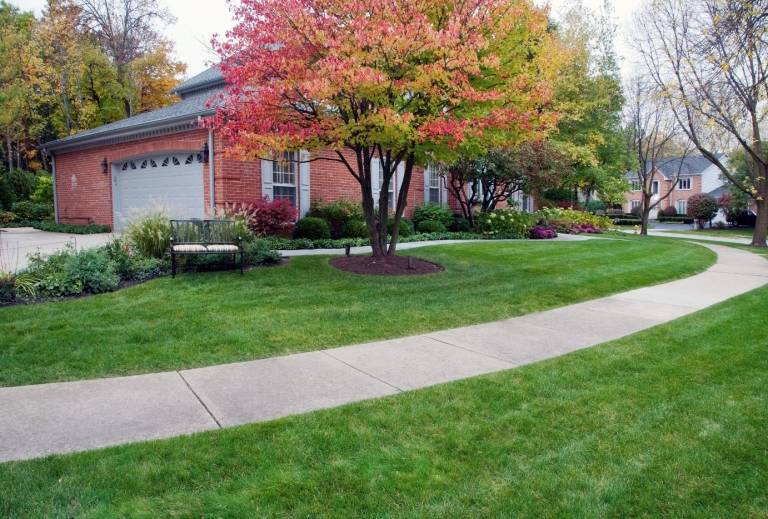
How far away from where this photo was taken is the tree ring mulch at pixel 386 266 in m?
9.20

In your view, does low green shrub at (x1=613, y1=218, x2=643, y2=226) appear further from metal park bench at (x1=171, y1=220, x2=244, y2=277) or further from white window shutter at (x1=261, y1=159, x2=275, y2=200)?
metal park bench at (x1=171, y1=220, x2=244, y2=277)

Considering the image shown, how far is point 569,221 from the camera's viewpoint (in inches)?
838

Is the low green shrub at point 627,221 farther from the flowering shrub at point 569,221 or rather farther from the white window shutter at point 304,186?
the white window shutter at point 304,186

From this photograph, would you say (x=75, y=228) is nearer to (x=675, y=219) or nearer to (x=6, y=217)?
(x=6, y=217)

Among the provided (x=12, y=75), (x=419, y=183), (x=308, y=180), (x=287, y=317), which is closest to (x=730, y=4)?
(x=287, y=317)

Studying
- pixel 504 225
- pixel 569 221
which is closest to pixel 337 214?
pixel 504 225

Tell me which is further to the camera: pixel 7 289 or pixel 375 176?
pixel 375 176

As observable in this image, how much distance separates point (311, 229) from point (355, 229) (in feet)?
4.69

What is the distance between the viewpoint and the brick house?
12.7 m

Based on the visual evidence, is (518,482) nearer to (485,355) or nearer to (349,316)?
(485,355)

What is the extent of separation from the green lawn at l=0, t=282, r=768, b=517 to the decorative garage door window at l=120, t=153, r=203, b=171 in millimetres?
11219

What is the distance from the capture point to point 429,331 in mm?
5902

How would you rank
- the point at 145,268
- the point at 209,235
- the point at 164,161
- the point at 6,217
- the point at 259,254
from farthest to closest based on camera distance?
the point at 6,217, the point at 164,161, the point at 259,254, the point at 209,235, the point at 145,268

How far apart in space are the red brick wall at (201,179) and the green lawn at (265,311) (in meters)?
3.15
